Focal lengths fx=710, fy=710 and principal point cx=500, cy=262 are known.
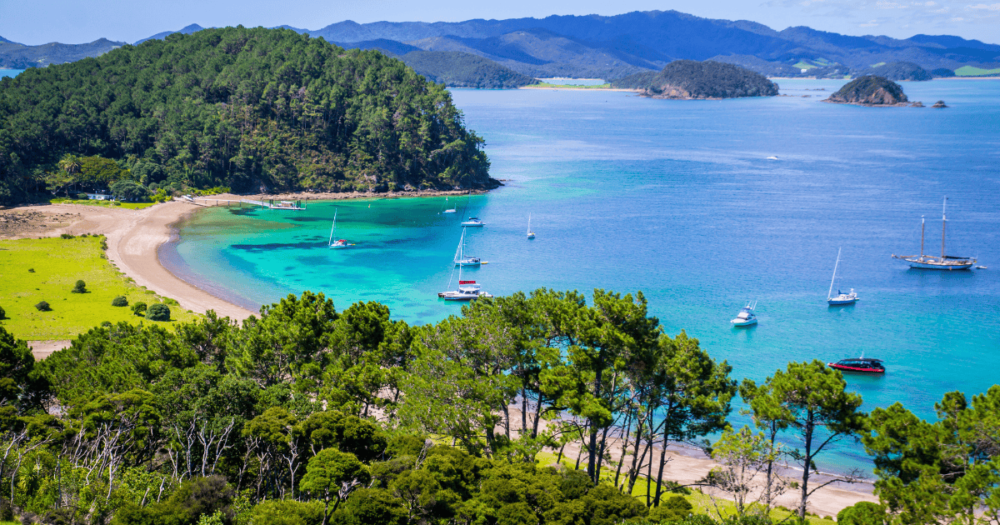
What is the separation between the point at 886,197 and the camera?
11869cm

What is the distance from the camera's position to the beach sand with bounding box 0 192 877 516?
38625 millimetres

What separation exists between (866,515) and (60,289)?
7116cm

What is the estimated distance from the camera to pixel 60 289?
68750 mm

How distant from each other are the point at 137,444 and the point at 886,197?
121m

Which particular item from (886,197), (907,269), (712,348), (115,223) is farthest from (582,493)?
(886,197)

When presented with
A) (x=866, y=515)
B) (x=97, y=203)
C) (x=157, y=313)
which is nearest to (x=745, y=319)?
(x=866, y=515)

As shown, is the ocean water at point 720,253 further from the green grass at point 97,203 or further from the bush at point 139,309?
the green grass at point 97,203

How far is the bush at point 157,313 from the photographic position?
6072 centimetres

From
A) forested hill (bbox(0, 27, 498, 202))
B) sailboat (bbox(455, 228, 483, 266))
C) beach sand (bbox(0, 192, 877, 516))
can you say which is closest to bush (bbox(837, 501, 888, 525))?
beach sand (bbox(0, 192, 877, 516))

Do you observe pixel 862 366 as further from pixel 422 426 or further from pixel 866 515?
pixel 422 426

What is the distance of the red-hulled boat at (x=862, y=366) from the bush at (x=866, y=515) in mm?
31381

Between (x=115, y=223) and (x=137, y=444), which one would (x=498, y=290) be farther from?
(x=115, y=223)

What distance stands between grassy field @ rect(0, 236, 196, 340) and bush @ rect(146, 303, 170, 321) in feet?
2.69

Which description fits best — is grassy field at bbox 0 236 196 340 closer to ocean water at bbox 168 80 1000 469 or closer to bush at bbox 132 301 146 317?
bush at bbox 132 301 146 317
